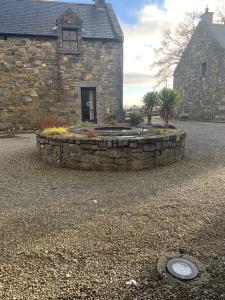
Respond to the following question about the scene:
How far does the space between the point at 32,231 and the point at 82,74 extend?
1256 cm

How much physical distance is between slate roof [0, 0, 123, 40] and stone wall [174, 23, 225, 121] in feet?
26.5

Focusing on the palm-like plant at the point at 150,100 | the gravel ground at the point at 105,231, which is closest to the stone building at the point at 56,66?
the palm-like plant at the point at 150,100

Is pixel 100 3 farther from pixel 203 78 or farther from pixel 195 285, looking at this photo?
pixel 195 285

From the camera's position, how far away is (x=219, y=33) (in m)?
20.2

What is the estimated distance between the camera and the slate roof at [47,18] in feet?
46.1

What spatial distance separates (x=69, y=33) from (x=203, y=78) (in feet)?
37.4

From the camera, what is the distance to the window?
1444 cm

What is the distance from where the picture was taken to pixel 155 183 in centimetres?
550

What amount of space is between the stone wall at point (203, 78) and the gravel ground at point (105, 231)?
14898 mm

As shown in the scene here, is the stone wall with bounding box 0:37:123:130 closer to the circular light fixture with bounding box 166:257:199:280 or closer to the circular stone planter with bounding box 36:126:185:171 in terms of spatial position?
the circular stone planter with bounding box 36:126:185:171

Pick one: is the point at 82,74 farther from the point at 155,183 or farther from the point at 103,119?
the point at 155,183

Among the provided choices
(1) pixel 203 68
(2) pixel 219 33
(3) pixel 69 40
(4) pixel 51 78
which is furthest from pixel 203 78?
(4) pixel 51 78

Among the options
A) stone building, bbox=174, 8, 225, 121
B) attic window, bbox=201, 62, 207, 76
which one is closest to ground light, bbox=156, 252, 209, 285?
stone building, bbox=174, 8, 225, 121

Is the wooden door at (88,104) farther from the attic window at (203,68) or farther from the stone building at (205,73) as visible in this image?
the attic window at (203,68)
